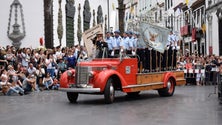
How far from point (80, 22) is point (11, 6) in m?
12.7

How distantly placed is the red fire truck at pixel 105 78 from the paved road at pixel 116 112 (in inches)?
18.0

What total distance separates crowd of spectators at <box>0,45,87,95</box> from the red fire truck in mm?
4562

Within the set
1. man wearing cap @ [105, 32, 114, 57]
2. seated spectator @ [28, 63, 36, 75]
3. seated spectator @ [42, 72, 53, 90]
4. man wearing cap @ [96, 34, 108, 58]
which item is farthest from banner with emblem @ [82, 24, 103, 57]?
seated spectator @ [42, 72, 53, 90]

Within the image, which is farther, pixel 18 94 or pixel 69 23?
pixel 69 23

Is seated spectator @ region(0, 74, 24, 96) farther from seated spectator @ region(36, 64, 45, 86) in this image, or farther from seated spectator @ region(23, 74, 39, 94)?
seated spectator @ region(36, 64, 45, 86)

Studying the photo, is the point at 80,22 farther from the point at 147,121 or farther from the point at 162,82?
the point at 147,121

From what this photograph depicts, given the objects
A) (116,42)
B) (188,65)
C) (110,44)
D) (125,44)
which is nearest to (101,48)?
(110,44)

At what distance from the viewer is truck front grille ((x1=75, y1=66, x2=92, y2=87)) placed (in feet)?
51.7

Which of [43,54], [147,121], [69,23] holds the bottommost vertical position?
[147,121]

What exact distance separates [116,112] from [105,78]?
2.25 meters

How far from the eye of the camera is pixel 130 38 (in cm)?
1812

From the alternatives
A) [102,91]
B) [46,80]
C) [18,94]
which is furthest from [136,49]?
[46,80]

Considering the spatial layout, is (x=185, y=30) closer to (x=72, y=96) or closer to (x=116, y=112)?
(x=72, y=96)

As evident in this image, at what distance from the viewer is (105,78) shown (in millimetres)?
15289
